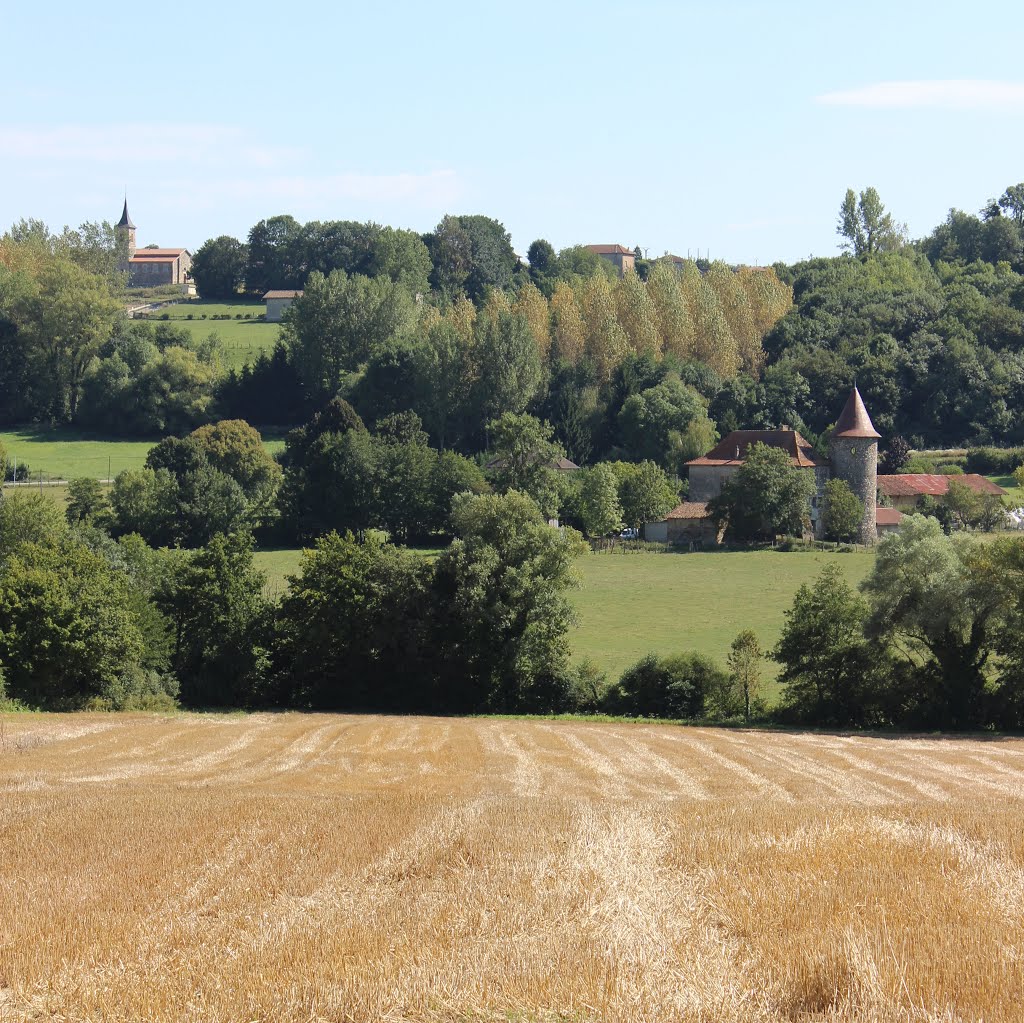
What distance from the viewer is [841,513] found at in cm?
7725

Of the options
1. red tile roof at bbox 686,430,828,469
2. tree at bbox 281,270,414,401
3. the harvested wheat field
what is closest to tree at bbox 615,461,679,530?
red tile roof at bbox 686,430,828,469

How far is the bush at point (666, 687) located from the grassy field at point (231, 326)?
80.4 m

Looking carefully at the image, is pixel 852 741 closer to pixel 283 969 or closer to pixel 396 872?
pixel 396 872

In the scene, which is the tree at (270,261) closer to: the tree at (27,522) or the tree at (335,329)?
the tree at (335,329)


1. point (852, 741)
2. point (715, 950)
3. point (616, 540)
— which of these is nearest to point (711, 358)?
point (616, 540)

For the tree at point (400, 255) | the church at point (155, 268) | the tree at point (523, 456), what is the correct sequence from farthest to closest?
1. the church at point (155, 268)
2. the tree at point (400, 255)
3. the tree at point (523, 456)

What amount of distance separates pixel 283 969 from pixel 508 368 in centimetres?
8781

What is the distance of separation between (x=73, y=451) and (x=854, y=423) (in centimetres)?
5704

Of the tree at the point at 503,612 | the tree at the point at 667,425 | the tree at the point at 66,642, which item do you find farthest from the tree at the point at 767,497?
the tree at the point at 66,642

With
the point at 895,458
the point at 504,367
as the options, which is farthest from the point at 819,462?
the point at 504,367

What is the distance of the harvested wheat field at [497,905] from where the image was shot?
7.78m

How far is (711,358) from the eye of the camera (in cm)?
10469

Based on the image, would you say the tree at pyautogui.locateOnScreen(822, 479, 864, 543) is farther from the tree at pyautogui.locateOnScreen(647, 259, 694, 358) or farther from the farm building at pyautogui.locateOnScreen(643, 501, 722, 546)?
the tree at pyautogui.locateOnScreen(647, 259, 694, 358)

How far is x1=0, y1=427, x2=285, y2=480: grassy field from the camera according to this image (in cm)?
8888
